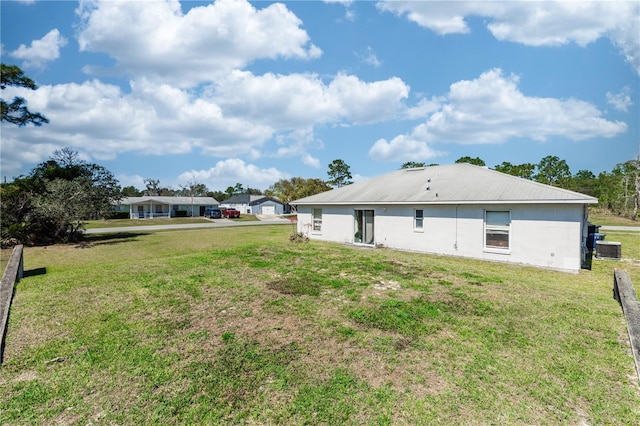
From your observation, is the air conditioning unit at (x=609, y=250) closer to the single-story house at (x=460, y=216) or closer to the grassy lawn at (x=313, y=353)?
the single-story house at (x=460, y=216)

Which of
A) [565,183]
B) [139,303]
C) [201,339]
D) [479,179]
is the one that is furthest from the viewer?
[565,183]

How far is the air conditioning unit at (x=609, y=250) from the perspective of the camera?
12969mm

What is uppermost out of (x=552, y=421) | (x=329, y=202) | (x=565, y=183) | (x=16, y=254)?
(x=565, y=183)

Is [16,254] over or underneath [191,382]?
over

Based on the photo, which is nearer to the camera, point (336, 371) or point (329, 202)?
point (336, 371)

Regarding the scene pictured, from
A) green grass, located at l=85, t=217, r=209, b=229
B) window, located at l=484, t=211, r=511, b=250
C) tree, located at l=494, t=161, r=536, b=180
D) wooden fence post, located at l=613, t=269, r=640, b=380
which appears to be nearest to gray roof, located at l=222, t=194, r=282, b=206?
green grass, located at l=85, t=217, r=209, b=229

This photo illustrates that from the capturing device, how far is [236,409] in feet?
10.9

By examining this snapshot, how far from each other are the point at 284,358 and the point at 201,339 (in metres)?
1.42

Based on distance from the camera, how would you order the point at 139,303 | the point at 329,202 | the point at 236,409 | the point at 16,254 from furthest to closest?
the point at 329,202
the point at 16,254
the point at 139,303
the point at 236,409

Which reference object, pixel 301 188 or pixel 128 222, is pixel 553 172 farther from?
pixel 128 222

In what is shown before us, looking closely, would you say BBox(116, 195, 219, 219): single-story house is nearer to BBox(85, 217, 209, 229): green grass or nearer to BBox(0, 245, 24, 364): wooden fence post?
BBox(85, 217, 209, 229): green grass

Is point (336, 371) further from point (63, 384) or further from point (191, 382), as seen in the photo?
point (63, 384)

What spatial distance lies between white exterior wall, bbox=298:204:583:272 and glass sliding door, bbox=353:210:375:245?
0.24 metres

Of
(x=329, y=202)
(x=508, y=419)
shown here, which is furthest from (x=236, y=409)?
(x=329, y=202)
